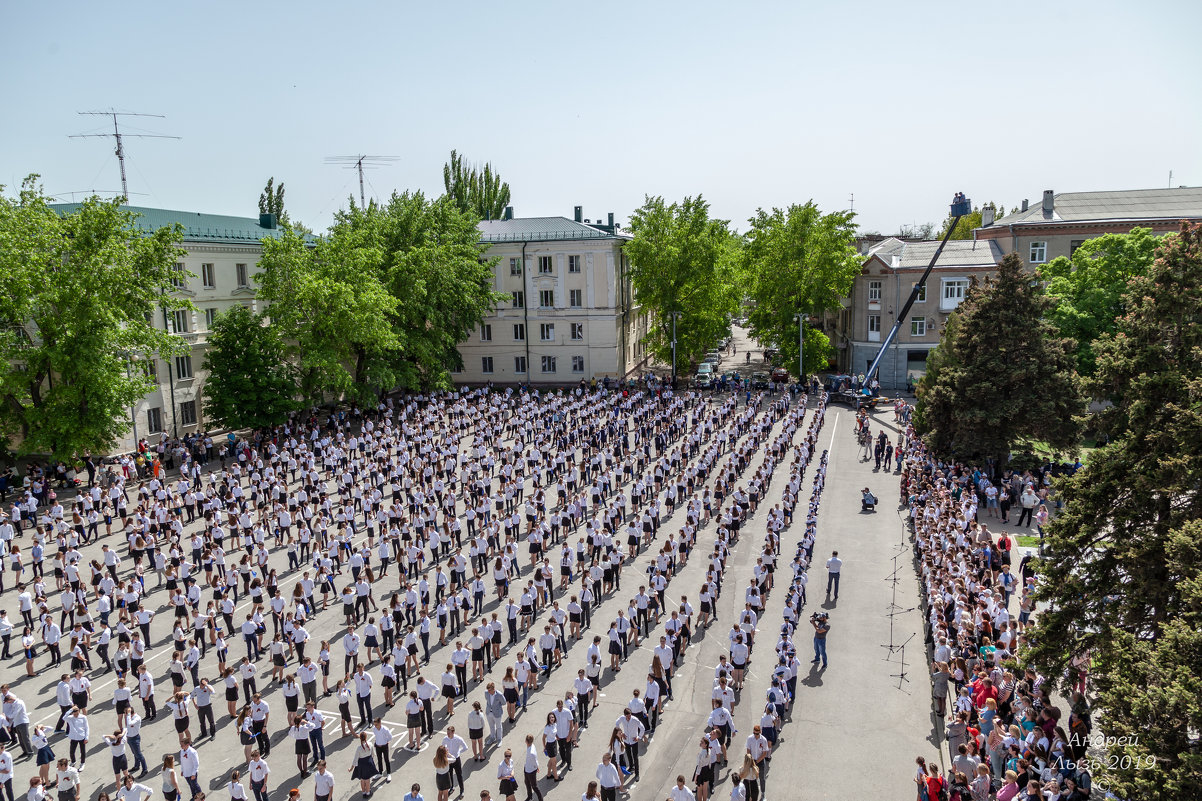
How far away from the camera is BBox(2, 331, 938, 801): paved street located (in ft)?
39.5

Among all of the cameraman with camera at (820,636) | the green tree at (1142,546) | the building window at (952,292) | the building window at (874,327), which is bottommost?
the cameraman with camera at (820,636)

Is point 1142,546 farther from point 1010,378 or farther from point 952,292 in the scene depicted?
point 952,292

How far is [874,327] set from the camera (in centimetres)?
5231

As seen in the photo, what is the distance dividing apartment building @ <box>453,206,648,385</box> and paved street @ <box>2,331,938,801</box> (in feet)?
110

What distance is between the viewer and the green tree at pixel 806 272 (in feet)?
167

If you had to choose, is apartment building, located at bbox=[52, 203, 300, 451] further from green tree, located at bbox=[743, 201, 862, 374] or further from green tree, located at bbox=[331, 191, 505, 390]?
green tree, located at bbox=[743, 201, 862, 374]

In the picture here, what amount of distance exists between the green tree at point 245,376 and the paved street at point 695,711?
48.5 feet

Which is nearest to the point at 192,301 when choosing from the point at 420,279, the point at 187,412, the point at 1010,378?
the point at 187,412

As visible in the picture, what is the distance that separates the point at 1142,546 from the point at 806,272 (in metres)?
41.0

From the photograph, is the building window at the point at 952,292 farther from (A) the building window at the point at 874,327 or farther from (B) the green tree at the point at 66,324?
(B) the green tree at the point at 66,324

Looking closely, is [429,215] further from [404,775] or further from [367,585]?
[404,775]

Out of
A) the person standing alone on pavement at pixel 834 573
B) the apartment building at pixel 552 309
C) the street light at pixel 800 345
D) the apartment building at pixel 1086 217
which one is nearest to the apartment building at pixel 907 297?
the apartment building at pixel 1086 217

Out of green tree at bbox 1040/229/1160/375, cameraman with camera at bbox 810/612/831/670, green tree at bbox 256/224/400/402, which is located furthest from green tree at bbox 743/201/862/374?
cameraman with camera at bbox 810/612/831/670

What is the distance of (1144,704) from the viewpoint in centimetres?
912
